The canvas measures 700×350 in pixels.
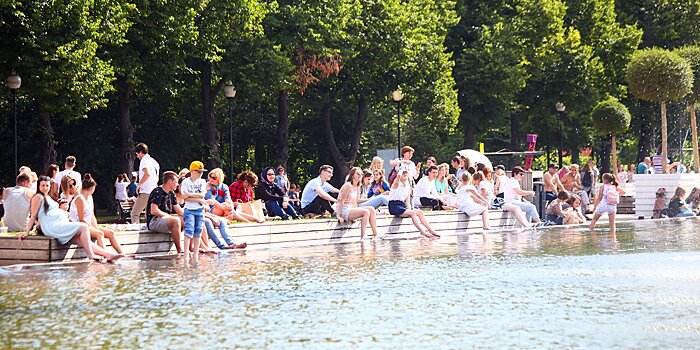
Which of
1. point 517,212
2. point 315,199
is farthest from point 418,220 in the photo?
point 517,212

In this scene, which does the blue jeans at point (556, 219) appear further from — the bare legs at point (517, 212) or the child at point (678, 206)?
Answer: the child at point (678, 206)

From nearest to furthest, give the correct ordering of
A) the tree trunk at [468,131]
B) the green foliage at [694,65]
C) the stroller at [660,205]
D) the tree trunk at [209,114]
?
the stroller at [660,205] → the green foliage at [694,65] → the tree trunk at [209,114] → the tree trunk at [468,131]

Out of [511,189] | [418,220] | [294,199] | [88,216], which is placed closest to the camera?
[88,216]

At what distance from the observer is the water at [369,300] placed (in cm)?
1000

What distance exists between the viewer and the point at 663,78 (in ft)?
129

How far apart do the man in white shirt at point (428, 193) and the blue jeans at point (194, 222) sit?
8885 mm

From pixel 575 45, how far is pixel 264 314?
48.7 meters

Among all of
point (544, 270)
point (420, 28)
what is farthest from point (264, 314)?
point (420, 28)

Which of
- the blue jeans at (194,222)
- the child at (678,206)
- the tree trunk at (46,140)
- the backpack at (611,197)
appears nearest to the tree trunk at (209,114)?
the tree trunk at (46,140)

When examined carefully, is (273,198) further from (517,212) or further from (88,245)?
(88,245)

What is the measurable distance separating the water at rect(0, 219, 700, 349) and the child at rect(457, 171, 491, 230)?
211 inches

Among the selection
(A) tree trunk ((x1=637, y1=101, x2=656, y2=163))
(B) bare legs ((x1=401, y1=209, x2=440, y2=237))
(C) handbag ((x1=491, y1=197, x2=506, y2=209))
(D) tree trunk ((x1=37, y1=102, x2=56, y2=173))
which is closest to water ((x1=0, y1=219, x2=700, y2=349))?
(B) bare legs ((x1=401, y1=209, x2=440, y2=237))

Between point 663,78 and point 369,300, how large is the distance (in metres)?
28.8

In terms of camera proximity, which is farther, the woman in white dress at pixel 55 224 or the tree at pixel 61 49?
the tree at pixel 61 49
